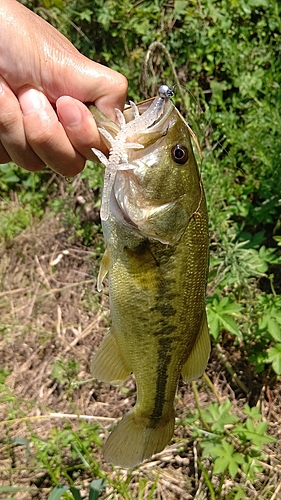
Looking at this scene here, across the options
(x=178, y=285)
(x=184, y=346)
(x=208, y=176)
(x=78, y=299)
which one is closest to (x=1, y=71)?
(x=178, y=285)

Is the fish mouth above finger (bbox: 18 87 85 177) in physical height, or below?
above

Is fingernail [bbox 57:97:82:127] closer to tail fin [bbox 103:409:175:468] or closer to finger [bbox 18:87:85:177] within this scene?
finger [bbox 18:87:85:177]

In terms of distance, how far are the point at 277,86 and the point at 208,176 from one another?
45.8 inches

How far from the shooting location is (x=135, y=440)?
2.03 meters

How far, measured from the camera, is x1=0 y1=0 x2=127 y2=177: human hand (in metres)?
1.76

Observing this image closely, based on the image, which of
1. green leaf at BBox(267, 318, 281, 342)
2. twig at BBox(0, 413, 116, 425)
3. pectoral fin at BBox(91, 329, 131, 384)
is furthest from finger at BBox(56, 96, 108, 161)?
twig at BBox(0, 413, 116, 425)

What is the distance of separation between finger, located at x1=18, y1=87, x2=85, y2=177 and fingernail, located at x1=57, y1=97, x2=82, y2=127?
0.07 m

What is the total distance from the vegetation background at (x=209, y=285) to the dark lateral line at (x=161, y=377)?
0.52 m

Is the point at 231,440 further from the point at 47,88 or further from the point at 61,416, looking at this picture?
the point at 47,88

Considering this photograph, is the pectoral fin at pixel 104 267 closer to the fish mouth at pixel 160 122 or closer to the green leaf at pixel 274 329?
the fish mouth at pixel 160 122

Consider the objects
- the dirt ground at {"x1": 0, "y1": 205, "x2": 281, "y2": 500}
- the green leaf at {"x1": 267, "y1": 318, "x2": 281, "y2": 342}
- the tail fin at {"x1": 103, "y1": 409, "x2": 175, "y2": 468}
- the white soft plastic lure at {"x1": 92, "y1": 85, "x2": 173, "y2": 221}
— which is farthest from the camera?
the dirt ground at {"x1": 0, "y1": 205, "x2": 281, "y2": 500}

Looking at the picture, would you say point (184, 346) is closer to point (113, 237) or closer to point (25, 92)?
point (113, 237)

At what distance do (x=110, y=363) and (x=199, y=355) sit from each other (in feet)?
1.18

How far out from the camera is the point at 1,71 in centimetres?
181
